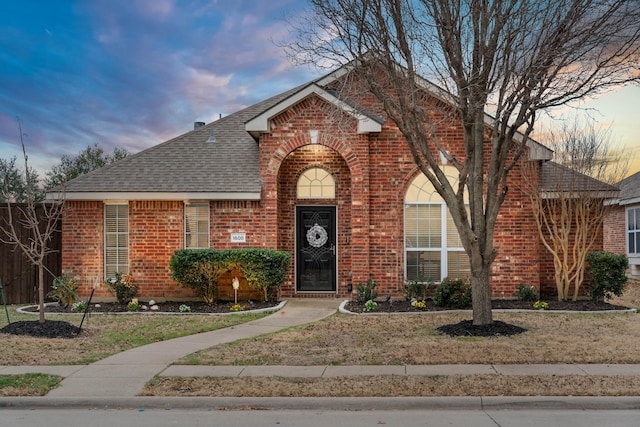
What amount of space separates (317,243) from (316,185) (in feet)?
4.98

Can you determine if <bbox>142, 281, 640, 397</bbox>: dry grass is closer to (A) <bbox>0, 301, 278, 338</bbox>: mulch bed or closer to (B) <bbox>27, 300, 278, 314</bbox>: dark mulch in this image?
(B) <bbox>27, 300, 278, 314</bbox>: dark mulch

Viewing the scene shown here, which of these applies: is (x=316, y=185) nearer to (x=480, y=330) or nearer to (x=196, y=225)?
(x=196, y=225)

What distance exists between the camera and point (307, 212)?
1631cm

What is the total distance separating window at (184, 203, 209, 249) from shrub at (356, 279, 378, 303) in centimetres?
409

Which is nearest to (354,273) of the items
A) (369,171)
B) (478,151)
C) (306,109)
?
(369,171)

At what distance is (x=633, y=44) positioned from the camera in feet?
34.2

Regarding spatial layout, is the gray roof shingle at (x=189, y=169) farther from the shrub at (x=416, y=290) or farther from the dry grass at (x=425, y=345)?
the dry grass at (x=425, y=345)

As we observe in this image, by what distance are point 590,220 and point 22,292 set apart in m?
14.7
